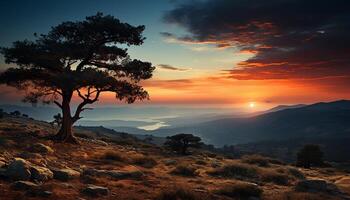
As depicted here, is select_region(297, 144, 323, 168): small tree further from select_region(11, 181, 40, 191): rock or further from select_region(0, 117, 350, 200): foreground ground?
select_region(11, 181, 40, 191): rock

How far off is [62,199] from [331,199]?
11789 mm

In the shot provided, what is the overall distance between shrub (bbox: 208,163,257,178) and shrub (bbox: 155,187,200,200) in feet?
31.6

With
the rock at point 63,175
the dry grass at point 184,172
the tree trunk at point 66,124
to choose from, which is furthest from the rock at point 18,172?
the tree trunk at point 66,124

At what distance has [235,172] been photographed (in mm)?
23000

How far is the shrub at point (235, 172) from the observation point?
2227 cm

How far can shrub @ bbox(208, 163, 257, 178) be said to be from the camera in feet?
73.0

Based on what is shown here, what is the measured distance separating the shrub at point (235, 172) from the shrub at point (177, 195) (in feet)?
31.6

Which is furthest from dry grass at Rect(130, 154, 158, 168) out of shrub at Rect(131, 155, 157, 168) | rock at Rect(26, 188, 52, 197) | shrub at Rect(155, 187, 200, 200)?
rock at Rect(26, 188, 52, 197)

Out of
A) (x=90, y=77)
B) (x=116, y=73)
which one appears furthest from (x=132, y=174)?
(x=116, y=73)

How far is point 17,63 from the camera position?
2853cm

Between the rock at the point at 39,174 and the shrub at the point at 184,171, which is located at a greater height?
the rock at the point at 39,174

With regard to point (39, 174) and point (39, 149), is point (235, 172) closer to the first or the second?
point (39, 149)

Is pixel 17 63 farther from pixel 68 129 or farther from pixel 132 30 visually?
pixel 132 30

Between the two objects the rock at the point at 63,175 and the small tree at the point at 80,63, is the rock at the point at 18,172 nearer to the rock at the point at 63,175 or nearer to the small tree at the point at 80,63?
the rock at the point at 63,175
